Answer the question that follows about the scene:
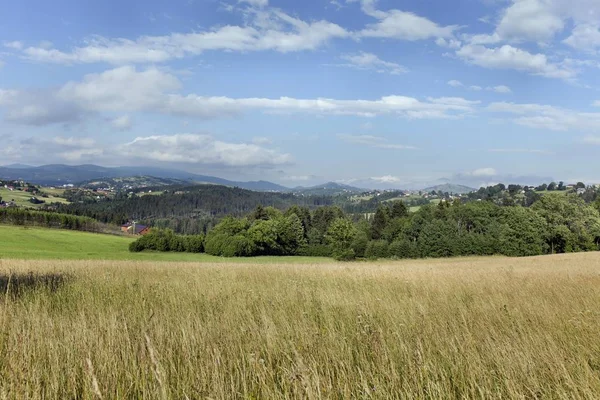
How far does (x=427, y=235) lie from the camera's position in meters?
73.4

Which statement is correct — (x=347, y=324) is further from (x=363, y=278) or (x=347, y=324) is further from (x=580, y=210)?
(x=580, y=210)

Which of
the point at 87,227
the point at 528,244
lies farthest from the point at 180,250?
the point at 528,244

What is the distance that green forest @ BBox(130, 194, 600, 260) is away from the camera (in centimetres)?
6625

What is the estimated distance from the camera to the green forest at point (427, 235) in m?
66.2

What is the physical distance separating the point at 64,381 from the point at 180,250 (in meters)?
77.8

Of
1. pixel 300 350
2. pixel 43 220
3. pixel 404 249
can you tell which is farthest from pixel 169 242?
pixel 300 350

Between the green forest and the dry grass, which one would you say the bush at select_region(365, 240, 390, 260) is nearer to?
the green forest

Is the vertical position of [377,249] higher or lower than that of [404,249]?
lower

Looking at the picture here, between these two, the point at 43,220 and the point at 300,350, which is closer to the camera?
the point at 300,350

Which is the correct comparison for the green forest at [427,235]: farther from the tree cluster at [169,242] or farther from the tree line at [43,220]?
the tree line at [43,220]

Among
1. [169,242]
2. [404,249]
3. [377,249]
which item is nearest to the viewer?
[404,249]

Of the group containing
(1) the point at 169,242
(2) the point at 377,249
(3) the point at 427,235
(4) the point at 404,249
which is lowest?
(2) the point at 377,249

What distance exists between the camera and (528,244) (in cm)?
6494

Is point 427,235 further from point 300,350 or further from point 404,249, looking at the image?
point 300,350
